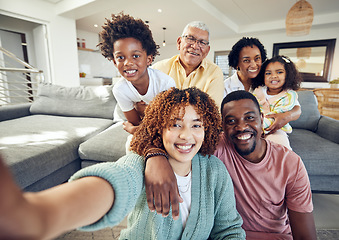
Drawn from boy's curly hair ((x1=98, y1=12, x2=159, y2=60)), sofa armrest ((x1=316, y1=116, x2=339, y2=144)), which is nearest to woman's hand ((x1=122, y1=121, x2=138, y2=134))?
boy's curly hair ((x1=98, y1=12, x2=159, y2=60))

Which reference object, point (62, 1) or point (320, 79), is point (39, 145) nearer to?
point (62, 1)

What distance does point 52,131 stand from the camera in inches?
80.9

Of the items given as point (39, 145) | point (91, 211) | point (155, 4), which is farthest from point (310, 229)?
point (155, 4)

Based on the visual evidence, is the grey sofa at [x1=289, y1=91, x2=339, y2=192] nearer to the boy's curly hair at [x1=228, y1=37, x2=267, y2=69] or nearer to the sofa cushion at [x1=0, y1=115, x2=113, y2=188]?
the boy's curly hair at [x1=228, y1=37, x2=267, y2=69]

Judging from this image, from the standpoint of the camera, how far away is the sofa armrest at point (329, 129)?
1.95 m

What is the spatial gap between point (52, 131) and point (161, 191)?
1.84 meters

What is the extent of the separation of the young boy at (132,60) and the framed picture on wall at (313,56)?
6847 mm

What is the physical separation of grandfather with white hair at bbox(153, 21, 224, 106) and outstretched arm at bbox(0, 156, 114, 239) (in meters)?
1.11

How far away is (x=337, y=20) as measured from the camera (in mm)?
5305

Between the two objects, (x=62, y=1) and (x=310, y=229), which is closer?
(x=310, y=229)

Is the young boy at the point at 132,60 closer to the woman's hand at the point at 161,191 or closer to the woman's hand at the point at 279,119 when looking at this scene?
the woman's hand at the point at 161,191

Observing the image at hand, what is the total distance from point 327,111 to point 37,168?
3811mm

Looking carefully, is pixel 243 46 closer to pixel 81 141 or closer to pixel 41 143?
pixel 81 141

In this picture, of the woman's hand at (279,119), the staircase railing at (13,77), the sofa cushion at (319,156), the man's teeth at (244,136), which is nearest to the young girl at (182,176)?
the man's teeth at (244,136)
